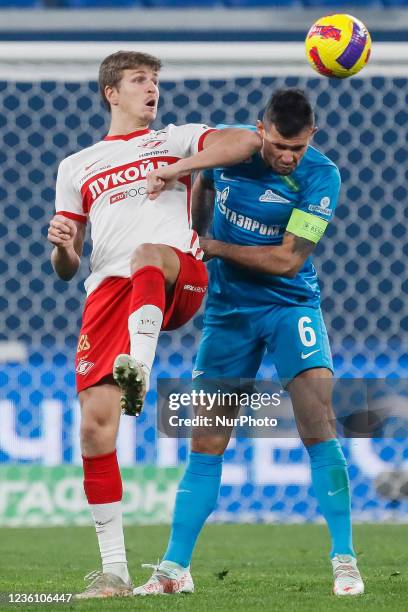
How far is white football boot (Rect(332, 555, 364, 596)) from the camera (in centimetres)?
393

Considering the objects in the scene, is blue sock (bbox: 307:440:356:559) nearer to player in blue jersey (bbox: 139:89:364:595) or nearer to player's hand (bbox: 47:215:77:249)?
player in blue jersey (bbox: 139:89:364:595)

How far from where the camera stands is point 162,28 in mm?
10602

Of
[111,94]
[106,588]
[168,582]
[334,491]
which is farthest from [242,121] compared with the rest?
[106,588]

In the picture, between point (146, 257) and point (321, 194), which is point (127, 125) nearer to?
point (146, 257)

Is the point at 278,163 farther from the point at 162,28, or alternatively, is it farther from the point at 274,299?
the point at 162,28

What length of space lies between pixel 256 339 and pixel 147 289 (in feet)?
1.69

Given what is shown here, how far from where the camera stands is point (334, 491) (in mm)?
4125

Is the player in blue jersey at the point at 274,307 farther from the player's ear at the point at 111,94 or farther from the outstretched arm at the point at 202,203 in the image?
the player's ear at the point at 111,94

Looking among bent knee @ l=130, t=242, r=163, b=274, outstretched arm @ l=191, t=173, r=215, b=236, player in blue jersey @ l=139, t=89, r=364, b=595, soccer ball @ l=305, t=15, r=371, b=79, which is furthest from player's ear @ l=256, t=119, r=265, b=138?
soccer ball @ l=305, t=15, r=371, b=79

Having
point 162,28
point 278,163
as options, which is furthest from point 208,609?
point 162,28

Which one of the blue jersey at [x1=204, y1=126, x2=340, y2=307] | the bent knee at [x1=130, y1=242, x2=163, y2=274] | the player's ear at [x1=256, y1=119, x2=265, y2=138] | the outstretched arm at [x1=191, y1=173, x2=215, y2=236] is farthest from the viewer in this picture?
the outstretched arm at [x1=191, y1=173, x2=215, y2=236]

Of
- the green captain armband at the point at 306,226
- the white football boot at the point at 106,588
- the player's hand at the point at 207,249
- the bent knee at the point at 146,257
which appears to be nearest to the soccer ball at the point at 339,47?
the green captain armband at the point at 306,226

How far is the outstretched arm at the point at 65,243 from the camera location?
163 inches

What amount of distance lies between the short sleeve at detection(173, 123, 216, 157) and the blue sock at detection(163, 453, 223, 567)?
105 centimetres
